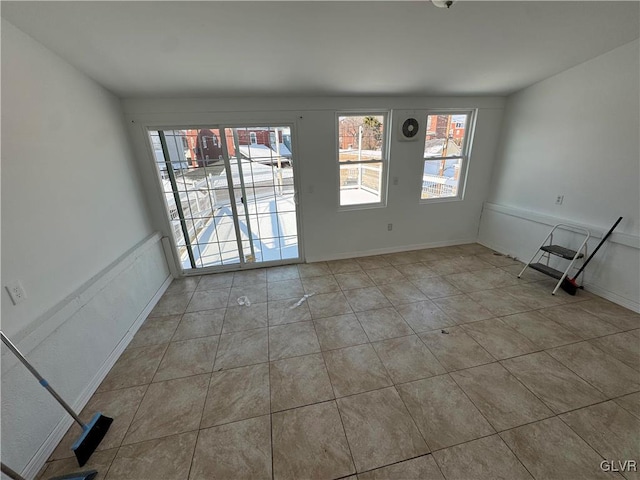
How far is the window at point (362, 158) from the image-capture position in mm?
3488

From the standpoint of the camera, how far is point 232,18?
169 cm

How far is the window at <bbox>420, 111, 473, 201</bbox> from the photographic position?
3.69 metres

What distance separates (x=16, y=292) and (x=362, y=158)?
3591mm

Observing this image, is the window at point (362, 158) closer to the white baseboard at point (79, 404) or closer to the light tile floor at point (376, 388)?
the light tile floor at point (376, 388)

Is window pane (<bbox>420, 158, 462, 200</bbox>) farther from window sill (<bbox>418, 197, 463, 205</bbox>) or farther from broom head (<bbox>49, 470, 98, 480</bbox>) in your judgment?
broom head (<bbox>49, 470, 98, 480</bbox>)

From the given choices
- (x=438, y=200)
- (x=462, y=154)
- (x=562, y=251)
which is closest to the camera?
(x=562, y=251)

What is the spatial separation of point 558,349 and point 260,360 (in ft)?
8.26

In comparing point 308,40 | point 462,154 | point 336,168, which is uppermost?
point 308,40

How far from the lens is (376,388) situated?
5.82 ft

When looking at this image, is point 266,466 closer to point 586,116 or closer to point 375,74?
point 375,74

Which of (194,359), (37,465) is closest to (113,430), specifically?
(37,465)

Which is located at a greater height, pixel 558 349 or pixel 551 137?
pixel 551 137

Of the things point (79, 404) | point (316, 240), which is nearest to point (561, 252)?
point (316, 240)

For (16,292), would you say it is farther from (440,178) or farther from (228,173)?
(440,178)
